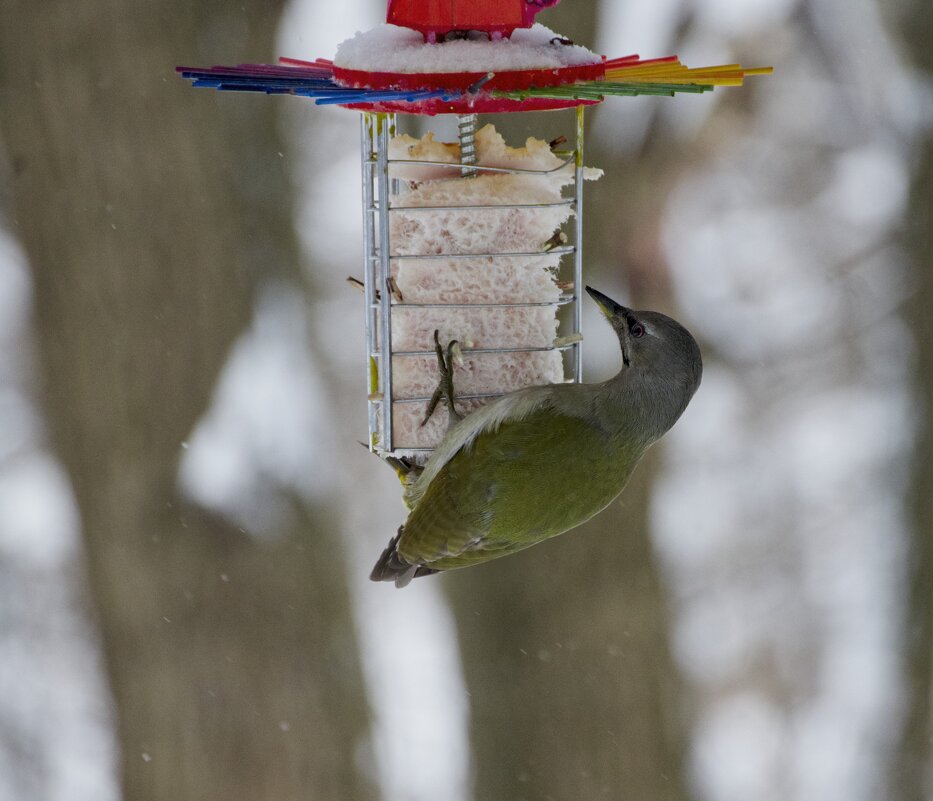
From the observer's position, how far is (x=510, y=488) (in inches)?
120

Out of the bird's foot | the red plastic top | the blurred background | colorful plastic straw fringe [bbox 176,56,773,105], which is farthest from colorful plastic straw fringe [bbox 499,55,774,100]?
the blurred background

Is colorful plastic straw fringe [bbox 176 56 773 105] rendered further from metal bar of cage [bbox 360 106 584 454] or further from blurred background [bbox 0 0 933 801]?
blurred background [bbox 0 0 933 801]

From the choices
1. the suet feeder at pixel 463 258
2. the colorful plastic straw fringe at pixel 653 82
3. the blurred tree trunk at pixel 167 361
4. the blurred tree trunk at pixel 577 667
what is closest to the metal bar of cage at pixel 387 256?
the suet feeder at pixel 463 258

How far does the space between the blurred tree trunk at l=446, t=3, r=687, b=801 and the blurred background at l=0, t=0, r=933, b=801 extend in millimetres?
14

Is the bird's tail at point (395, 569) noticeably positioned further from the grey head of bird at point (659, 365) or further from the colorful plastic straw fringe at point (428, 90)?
the colorful plastic straw fringe at point (428, 90)

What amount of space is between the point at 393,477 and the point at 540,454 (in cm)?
190

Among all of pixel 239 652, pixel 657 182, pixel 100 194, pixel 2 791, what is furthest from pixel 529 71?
pixel 2 791

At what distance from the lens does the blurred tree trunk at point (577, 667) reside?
4754 mm

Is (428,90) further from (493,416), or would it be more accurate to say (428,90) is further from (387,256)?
(493,416)

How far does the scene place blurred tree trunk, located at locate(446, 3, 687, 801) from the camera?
4.75 m

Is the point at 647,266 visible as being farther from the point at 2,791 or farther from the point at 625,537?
the point at 2,791

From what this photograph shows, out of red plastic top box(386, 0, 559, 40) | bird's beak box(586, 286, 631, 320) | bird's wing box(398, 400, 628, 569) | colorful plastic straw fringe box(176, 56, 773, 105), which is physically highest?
red plastic top box(386, 0, 559, 40)

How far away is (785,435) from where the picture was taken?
4.96m

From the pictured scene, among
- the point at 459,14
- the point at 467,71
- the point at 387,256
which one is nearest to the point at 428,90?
the point at 467,71
